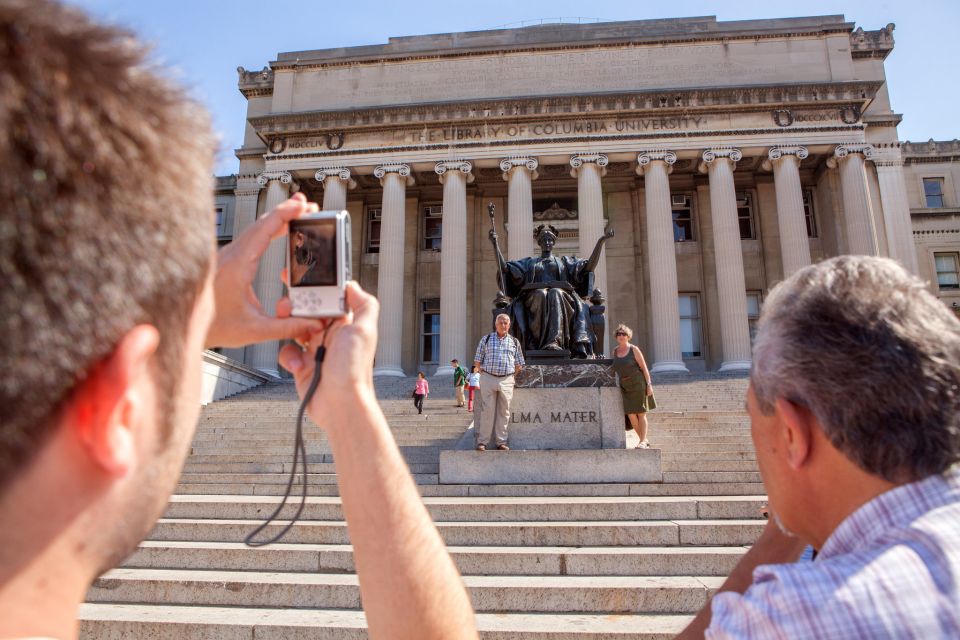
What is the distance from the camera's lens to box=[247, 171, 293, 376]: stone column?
1028 inches

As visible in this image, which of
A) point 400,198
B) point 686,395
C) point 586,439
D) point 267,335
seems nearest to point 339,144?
point 400,198

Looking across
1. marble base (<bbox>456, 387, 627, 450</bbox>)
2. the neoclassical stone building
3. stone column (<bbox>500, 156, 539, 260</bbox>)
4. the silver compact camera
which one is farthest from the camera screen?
stone column (<bbox>500, 156, 539, 260</bbox>)

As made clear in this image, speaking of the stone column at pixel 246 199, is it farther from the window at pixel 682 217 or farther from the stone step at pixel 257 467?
the stone step at pixel 257 467

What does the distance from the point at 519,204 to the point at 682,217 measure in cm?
861

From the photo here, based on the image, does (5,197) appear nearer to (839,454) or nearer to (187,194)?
(187,194)

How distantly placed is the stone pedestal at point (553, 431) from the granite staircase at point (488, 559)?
37 cm

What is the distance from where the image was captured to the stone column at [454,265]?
25.9 meters

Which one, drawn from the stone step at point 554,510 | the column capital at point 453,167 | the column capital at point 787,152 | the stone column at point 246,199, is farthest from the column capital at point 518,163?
the stone step at point 554,510

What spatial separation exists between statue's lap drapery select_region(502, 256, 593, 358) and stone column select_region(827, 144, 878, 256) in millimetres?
19854

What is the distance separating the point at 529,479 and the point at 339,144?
23180mm

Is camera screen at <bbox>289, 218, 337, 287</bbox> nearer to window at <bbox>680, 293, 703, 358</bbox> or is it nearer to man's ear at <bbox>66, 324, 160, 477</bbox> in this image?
man's ear at <bbox>66, 324, 160, 477</bbox>

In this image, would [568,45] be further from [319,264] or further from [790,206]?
[319,264]

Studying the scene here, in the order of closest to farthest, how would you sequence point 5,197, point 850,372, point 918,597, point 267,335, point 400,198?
point 5,197 < point 918,597 < point 850,372 < point 267,335 < point 400,198

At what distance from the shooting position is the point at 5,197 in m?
0.65
